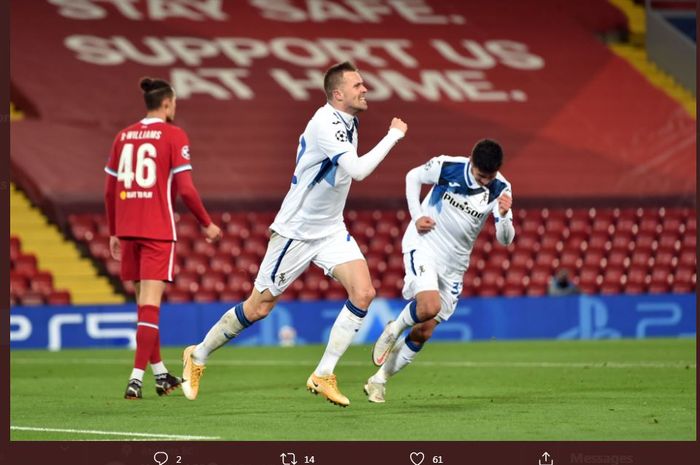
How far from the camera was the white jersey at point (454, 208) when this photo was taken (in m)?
10.0

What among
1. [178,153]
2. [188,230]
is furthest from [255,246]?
[178,153]

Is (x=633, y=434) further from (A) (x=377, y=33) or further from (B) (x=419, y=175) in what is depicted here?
(A) (x=377, y=33)

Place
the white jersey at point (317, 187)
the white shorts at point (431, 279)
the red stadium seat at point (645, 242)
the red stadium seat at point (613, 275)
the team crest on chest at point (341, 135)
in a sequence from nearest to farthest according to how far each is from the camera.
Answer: the team crest on chest at point (341, 135)
the white jersey at point (317, 187)
the white shorts at point (431, 279)
the red stadium seat at point (613, 275)
the red stadium seat at point (645, 242)

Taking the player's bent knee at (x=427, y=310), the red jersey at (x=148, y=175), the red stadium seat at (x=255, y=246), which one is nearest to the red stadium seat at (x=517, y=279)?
the red stadium seat at (x=255, y=246)

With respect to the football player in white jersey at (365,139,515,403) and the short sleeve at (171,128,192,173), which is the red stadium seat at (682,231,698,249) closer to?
the football player in white jersey at (365,139,515,403)

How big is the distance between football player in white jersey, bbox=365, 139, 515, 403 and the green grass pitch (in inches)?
15.7

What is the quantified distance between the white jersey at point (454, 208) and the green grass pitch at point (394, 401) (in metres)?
1.08

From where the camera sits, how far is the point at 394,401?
388 inches

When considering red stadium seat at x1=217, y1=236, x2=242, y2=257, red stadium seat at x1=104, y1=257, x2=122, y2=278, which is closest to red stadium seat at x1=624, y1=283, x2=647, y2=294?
red stadium seat at x1=217, y1=236, x2=242, y2=257

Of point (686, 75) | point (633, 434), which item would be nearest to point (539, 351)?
point (633, 434)

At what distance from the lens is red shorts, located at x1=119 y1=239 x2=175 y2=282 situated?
9.88m

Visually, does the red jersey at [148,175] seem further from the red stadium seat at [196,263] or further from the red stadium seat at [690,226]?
the red stadium seat at [690,226]
